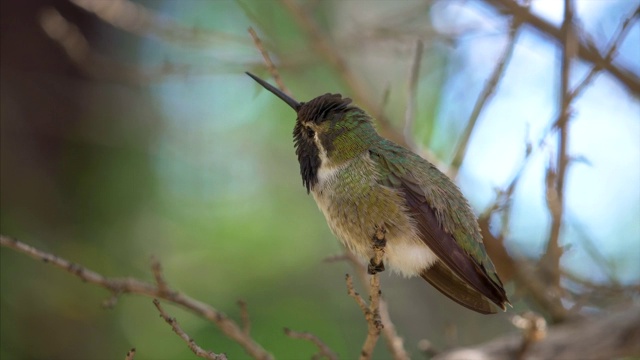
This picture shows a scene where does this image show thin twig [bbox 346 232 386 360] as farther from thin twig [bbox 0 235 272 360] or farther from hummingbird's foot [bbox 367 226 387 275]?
thin twig [bbox 0 235 272 360]

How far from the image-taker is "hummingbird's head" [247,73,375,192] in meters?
3.32

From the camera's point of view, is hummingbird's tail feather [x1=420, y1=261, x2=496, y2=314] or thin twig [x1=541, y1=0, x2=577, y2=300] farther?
thin twig [x1=541, y1=0, x2=577, y2=300]

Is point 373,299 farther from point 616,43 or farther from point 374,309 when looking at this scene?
point 616,43

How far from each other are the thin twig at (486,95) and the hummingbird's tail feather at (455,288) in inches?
31.6

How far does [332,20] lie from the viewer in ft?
22.8

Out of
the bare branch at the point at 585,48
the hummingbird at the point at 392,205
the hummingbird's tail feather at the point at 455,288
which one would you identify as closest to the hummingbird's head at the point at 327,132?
the hummingbird at the point at 392,205

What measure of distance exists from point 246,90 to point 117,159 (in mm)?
1229

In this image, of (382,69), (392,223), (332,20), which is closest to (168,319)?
(392,223)

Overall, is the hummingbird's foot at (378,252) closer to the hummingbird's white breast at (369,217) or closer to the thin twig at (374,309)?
the hummingbird's white breast at (369,217)

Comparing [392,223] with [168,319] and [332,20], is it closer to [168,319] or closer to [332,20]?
[168,319]

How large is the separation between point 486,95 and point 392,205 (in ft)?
3.01

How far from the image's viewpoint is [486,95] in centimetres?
369

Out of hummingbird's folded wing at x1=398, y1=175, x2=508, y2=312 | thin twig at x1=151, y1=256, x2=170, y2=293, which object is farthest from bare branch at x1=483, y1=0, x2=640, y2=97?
thin twig at x1=151, y1=256, x2=170, y2=293

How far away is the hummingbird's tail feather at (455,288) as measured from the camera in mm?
3210
